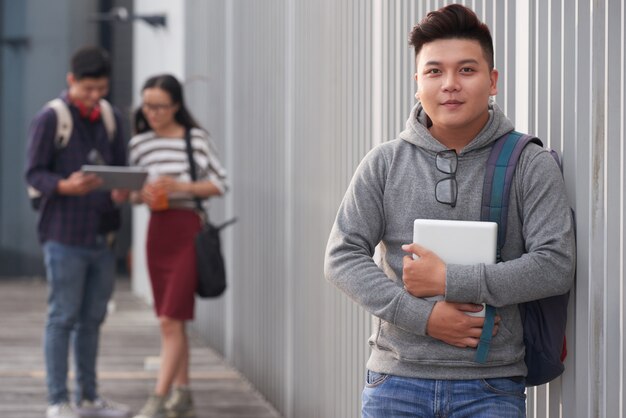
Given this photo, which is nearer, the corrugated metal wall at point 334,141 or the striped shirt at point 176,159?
the corrugated metal wall at point 334,141

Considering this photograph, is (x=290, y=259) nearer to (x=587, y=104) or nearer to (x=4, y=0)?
(x=587, y=104)

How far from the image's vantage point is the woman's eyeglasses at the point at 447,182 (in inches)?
120

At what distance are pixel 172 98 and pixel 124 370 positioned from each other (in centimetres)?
276

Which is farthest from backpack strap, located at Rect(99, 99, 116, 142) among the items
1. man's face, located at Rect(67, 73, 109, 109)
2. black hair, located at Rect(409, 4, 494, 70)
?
black hair, located at Rect(409, 4, 494, 70)

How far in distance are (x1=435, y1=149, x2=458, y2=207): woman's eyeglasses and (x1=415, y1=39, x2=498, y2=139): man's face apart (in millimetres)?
76

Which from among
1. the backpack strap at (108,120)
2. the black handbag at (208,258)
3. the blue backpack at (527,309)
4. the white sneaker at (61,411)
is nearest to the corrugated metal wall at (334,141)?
the blue backpack at (527,309)

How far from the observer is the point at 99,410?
6.98m

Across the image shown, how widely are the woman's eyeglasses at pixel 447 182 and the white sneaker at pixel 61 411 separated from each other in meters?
4.06

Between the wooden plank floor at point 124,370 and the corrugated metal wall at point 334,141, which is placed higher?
the corrugated metal wall at point 334,141

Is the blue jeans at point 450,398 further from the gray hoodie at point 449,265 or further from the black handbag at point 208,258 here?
the black handbag at point 208,258

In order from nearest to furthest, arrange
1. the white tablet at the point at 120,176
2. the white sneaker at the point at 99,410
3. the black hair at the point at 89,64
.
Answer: the white tablet at the point at 120,176, the black hair at the point at 89,64, the white sneaker at the point at 99,410

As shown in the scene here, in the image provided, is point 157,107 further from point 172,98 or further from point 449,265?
point 449,265

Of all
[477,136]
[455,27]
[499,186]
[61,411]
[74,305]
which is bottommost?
[61,411]

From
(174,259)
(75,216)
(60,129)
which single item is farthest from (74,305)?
(60,129)
